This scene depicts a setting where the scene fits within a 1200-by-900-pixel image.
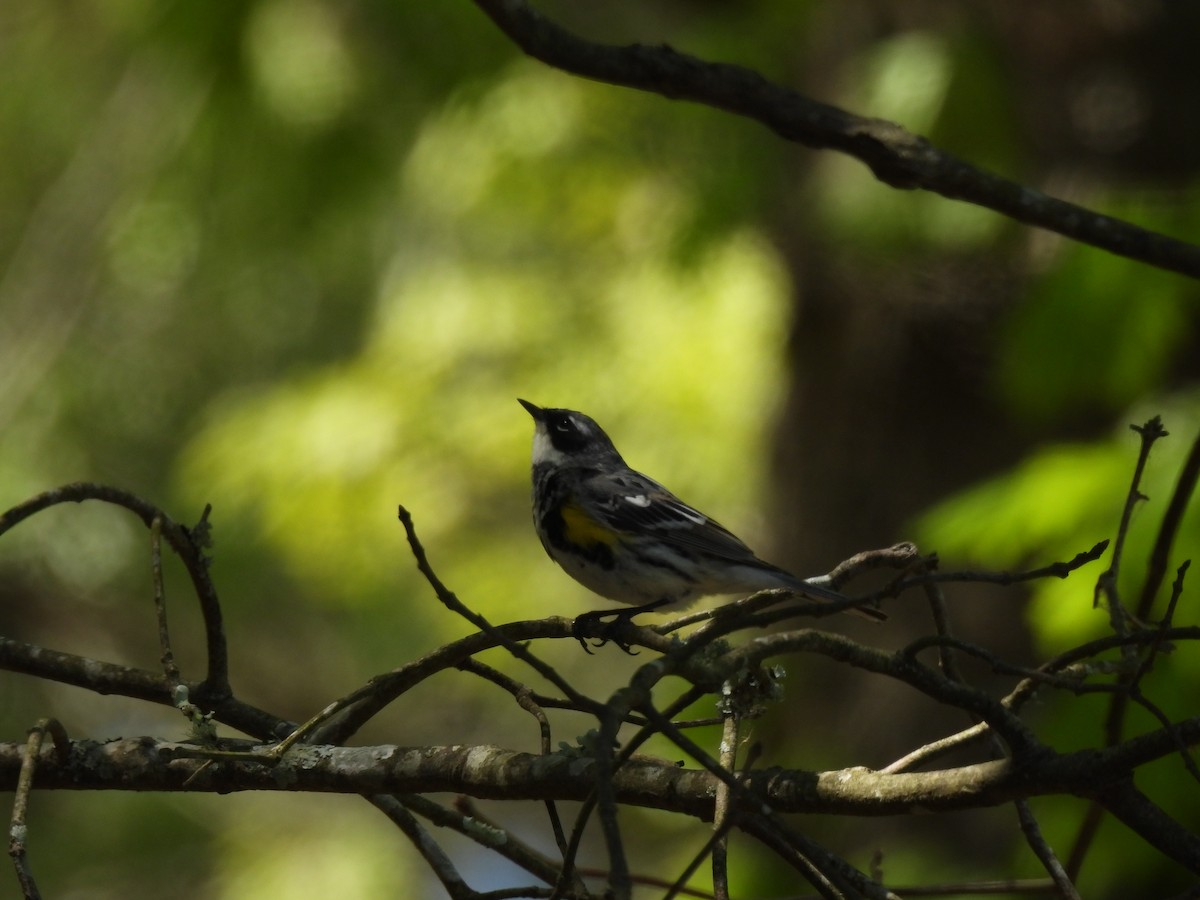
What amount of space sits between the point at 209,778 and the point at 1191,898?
1440 mm

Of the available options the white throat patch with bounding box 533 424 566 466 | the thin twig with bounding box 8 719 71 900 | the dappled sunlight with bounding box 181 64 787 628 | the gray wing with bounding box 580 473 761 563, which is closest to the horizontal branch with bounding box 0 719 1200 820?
Result: the thin twig with bounding box 8 719 71 900

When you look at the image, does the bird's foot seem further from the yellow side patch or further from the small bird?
the yellow side patch

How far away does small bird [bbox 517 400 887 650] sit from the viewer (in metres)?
3.69

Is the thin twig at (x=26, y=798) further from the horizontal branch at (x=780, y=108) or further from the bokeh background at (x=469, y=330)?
the bokeh background at (x=469, y=330)

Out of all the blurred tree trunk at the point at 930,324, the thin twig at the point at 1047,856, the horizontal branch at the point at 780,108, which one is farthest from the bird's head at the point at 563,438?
the thin twig at the point at 1047,856

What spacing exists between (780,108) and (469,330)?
226 inches

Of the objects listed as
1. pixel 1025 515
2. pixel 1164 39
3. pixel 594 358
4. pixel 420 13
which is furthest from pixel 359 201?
pixel 1025 515

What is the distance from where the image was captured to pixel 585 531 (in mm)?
3787

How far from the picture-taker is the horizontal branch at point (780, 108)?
2.52 m

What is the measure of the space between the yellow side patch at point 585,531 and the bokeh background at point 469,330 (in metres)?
1.34

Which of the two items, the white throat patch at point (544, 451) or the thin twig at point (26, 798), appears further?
the white throat patch at point (544, 451)

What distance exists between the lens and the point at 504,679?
2.40m

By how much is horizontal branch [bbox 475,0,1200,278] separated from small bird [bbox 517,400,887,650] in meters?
1.32

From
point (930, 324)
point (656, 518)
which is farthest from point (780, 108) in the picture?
point (930, 324)
